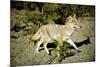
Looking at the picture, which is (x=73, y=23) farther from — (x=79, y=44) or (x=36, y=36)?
(x=36, y=36)

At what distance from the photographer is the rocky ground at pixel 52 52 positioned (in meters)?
2.07

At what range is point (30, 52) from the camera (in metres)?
2.13

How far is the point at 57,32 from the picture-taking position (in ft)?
7.36

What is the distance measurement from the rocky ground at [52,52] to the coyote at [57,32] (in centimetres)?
7

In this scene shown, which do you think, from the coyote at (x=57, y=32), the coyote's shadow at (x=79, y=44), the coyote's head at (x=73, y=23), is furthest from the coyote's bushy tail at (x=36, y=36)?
the coyote's head at (x=73, y=23)

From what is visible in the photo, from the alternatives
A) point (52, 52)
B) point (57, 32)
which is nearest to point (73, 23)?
point (57, 32)

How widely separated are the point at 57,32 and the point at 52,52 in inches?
10.3

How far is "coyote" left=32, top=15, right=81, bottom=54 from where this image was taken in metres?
2.18
